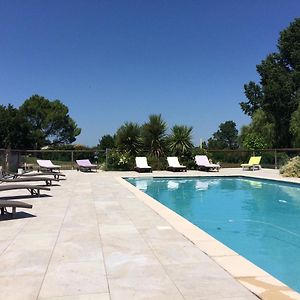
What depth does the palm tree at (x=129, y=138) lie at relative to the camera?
70.5 ft

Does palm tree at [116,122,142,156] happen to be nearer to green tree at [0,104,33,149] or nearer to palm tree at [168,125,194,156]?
palm tree at [168,125,194,156]

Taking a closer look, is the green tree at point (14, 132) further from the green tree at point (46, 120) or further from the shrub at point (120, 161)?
the shrub at point (120, 161)

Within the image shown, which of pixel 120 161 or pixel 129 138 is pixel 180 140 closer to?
pixel 129 138

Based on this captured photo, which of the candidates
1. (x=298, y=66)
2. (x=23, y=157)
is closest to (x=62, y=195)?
(x=23, y=157)

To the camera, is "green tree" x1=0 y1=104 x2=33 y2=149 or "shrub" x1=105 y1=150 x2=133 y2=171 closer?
"shrub" x1=105 y1=150 x2=133 y2=171

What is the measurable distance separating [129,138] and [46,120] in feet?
106

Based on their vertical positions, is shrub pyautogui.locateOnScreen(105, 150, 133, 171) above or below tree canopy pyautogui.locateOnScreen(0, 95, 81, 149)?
below

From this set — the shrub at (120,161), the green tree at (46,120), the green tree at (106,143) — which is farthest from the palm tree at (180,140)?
the green tree at (46,120)

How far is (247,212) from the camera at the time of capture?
32.9 feet

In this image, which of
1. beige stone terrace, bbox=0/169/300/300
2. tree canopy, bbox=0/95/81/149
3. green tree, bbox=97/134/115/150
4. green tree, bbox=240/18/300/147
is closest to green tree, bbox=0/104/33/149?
tree canopy, bbox=0/95/81/149

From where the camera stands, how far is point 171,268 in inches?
160

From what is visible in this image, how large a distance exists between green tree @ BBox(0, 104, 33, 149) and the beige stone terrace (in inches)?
1647

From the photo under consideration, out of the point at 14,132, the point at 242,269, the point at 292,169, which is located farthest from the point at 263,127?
the point at 242,269

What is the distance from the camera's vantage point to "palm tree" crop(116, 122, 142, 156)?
21.5 metres
